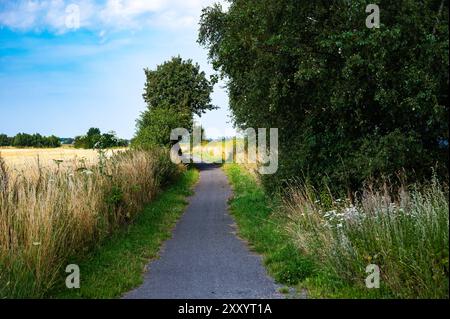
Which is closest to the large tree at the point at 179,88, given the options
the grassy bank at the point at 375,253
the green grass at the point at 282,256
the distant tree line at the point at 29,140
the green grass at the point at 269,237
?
the green grass at the point at 269,237

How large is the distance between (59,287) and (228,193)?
1683cm

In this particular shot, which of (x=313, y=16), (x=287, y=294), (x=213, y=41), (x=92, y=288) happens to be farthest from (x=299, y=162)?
(x=213, y=41)

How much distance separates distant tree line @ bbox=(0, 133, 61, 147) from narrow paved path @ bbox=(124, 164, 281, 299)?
3210 inches

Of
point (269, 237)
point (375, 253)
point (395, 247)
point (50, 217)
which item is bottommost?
point (269, 237)

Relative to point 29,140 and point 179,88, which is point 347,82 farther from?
point 29,140

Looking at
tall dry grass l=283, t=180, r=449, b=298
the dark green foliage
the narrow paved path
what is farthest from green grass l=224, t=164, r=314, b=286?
the dark green foliage

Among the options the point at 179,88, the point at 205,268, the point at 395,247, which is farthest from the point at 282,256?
the point at 179,88

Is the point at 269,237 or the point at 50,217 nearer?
the point at 50,217

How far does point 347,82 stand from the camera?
11.4 m

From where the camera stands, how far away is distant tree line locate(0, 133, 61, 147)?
89438 millimetres

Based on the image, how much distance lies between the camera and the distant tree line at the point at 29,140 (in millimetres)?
89438

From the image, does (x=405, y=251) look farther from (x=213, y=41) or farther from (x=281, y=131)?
(x=213, y=41)

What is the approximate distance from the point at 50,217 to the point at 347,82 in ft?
23.0

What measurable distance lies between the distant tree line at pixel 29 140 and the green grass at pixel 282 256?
8001 centimetres
